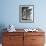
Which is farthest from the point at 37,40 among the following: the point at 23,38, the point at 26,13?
the point at 26,13

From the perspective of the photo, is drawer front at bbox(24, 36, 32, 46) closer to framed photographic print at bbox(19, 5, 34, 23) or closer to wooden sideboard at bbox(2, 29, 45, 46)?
wooden sideboard at bbox(2, 29, 45, 46)

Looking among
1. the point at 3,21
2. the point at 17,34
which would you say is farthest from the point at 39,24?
the point at 3,21

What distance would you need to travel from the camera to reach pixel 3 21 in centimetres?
414

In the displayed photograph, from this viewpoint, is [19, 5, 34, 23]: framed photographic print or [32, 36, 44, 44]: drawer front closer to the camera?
[32, 36, 44, 44]: drawer front

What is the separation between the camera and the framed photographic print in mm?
4109

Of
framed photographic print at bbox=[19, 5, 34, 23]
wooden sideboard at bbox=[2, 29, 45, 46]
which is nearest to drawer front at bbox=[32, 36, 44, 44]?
wooden sideboard at bbox=[2, 29, 45, 46]

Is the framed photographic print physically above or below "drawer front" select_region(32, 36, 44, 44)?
above

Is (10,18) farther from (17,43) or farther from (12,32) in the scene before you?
(17,43)

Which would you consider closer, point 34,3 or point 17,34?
point 17,34

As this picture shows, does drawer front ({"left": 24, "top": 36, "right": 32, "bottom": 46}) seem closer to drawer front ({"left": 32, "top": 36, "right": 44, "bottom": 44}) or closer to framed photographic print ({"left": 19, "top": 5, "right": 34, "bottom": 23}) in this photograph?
drawer front ({"left": 32, "top": 36, "right": 44, "bottom": 44})

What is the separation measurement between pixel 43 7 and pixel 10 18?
45.4 inches

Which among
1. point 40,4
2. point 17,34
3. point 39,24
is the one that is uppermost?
point 40,4

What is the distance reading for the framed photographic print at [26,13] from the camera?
4.11 m

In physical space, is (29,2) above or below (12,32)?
above
